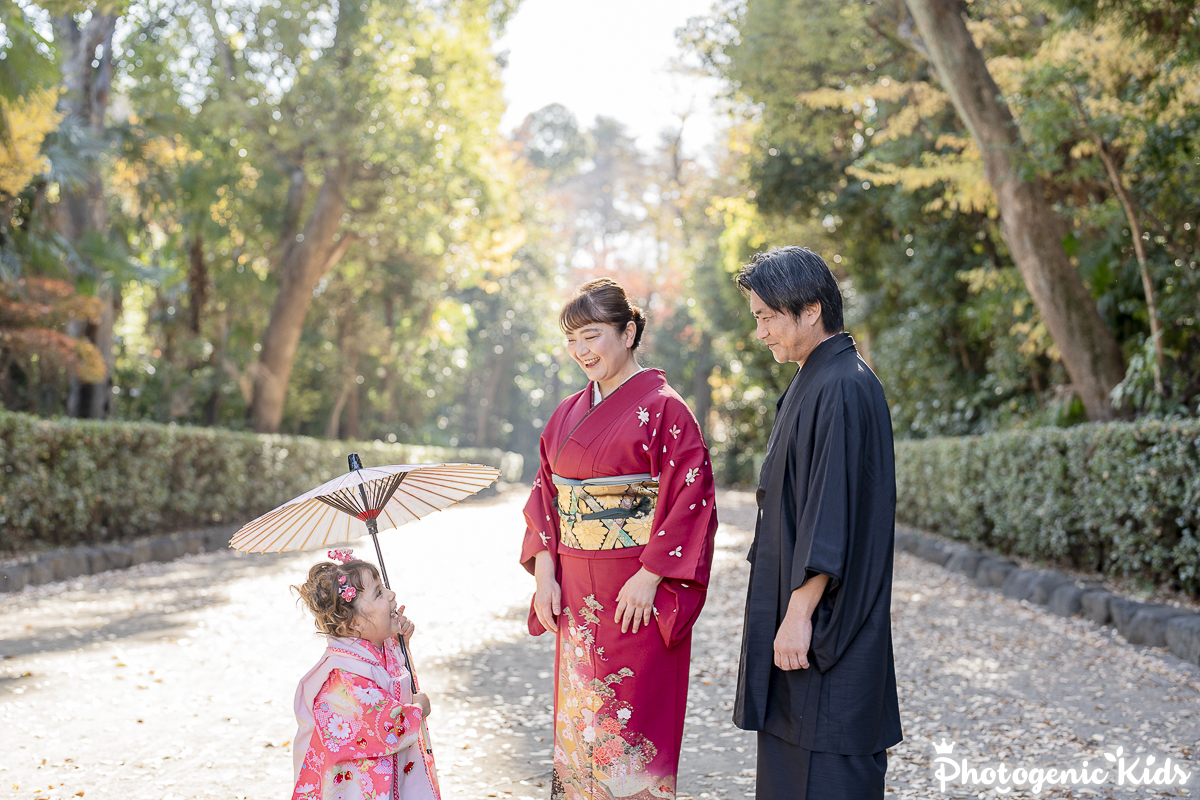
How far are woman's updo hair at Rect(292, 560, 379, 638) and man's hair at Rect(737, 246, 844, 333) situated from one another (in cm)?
118

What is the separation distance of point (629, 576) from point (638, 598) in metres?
0.09

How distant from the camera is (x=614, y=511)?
2455mm

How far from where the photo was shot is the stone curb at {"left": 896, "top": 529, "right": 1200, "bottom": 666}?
16.4ft

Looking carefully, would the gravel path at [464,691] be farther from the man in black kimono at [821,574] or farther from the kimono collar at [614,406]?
the kimono collar at [614,406]

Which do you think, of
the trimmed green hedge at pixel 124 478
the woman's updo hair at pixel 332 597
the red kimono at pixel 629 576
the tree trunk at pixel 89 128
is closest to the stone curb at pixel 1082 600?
the red kimono at pixel 629 576

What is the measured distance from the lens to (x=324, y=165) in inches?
519

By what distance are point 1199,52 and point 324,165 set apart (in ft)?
34.9

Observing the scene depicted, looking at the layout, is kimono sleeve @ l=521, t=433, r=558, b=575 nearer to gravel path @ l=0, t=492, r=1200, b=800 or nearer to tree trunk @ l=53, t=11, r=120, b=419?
gravel path @ l=0, t=492, r=1200, b=800

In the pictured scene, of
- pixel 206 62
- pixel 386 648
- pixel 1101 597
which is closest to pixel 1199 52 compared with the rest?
pixel 1101 597

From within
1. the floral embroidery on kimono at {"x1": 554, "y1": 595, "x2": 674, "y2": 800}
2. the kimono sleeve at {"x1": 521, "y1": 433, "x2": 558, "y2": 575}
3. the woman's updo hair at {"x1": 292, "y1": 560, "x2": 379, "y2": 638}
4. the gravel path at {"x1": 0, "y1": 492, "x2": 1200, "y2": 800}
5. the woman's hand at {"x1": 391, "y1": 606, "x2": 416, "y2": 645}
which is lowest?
the gravel path at {"x1": 0, "y1": 492, "x2": 1200, "y2": 800}

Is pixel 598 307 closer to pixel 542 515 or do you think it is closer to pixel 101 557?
pixel 542 515

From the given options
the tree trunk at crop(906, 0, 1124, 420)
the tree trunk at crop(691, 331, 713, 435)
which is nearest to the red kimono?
the tree trunk at crop(906, 0, 1124, 420)

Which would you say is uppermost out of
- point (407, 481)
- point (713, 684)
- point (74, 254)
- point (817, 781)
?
point (74, 254)

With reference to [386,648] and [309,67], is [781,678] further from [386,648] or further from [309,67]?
[309,67]
